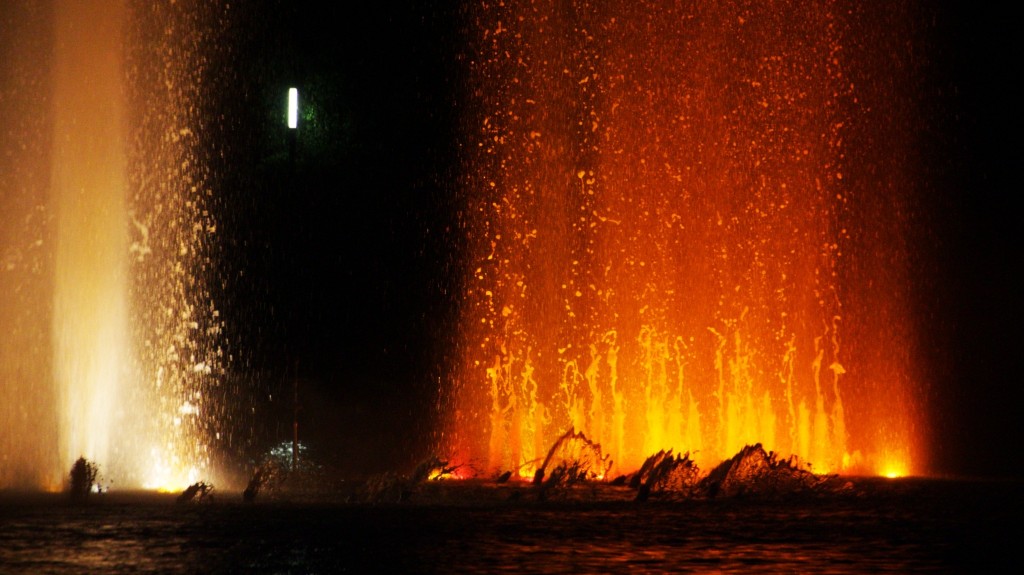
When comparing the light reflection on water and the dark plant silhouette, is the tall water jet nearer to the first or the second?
the dark plant silhouette

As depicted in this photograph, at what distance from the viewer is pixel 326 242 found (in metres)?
28.7

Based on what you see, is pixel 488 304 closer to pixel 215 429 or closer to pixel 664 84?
pixel 664 84

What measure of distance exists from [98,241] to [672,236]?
958 centimetres

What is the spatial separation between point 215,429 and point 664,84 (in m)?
11.3

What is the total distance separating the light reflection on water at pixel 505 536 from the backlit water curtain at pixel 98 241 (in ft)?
8.33

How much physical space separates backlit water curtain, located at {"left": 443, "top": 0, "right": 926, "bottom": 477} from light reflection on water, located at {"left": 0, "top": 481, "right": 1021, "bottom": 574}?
624 centimetres

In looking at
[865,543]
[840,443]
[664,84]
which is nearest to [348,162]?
[664,84]

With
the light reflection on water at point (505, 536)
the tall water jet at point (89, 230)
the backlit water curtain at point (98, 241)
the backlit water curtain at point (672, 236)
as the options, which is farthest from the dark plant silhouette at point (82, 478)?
the backlit water curtain at point (672, 236)

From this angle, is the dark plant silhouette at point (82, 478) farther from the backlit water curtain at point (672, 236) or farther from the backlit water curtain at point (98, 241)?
the backlit water curtain at point (672, 236)

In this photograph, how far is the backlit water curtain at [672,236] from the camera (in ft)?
71.6

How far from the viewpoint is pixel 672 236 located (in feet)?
73.6

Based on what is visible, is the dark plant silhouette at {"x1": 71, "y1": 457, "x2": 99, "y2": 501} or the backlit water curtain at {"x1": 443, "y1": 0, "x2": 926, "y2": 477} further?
the backlit water curtain at {"x1": 443, "y1": 0, "x2": 926, "y2": 477}

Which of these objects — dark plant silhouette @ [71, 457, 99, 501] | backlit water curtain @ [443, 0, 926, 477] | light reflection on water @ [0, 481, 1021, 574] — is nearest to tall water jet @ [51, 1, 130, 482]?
dark plant silhouette @ [71, 457, 99, 501]

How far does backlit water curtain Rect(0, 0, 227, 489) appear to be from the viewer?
18125 millimetres
